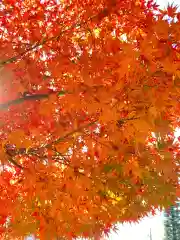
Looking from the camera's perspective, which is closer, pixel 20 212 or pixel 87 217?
pixel 87 217

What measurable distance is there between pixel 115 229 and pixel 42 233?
2.22 m

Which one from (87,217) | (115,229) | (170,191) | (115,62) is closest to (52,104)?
(115,62)

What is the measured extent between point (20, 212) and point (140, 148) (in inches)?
77.3

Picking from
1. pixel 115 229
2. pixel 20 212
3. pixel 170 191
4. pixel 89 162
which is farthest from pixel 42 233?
pixel 115 229

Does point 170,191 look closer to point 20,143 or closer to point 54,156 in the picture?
point 54,156

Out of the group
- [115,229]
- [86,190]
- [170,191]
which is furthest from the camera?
[115,229]

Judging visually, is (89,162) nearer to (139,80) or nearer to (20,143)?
(20,143)

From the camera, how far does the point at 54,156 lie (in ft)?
11.9

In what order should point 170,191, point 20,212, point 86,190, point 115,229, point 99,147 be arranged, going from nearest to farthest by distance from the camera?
point 99,147 < point 86,190 < point 170,191 < point 20,212 < point 115,229

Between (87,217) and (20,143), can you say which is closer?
(20,143)

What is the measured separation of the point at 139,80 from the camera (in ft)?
8.25

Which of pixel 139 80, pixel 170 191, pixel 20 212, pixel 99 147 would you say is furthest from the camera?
pixel 20 212

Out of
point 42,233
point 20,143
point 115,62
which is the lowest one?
point 42,233

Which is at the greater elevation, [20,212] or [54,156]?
[54,156]
